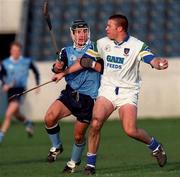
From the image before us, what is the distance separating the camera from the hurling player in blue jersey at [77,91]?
11017 millimetres

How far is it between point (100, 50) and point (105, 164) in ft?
7.13

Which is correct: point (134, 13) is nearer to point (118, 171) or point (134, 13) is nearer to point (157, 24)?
point (157, 24)

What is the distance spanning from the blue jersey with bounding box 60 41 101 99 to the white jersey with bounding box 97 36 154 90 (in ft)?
1.94

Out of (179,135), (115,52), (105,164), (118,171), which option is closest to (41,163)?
(105,164)

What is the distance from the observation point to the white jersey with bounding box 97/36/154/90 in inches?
409

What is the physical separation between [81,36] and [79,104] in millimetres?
924

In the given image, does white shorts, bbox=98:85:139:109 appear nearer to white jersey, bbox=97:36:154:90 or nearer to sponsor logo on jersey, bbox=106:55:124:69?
white jersey, bbox=97:36:154:90

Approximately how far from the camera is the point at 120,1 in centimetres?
2881

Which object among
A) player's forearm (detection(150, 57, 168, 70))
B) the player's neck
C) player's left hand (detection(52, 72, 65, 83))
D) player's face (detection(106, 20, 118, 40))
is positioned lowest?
player's left hand (detection(52, 72, 65, 83))

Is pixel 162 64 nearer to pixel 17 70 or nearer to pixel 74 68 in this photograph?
pixel 74 68

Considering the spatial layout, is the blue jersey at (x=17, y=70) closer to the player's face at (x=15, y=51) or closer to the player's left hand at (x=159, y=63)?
the player's face at (x=15, y=51)

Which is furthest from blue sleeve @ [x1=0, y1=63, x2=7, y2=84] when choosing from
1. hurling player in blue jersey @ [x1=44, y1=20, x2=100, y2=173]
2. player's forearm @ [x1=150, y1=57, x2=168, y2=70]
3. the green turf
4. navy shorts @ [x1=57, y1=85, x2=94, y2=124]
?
player's forearm @ [x1=150, y1=57, x2=168, y2=70]

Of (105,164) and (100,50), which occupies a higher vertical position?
(100,50)

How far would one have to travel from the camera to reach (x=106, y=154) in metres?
14.0
